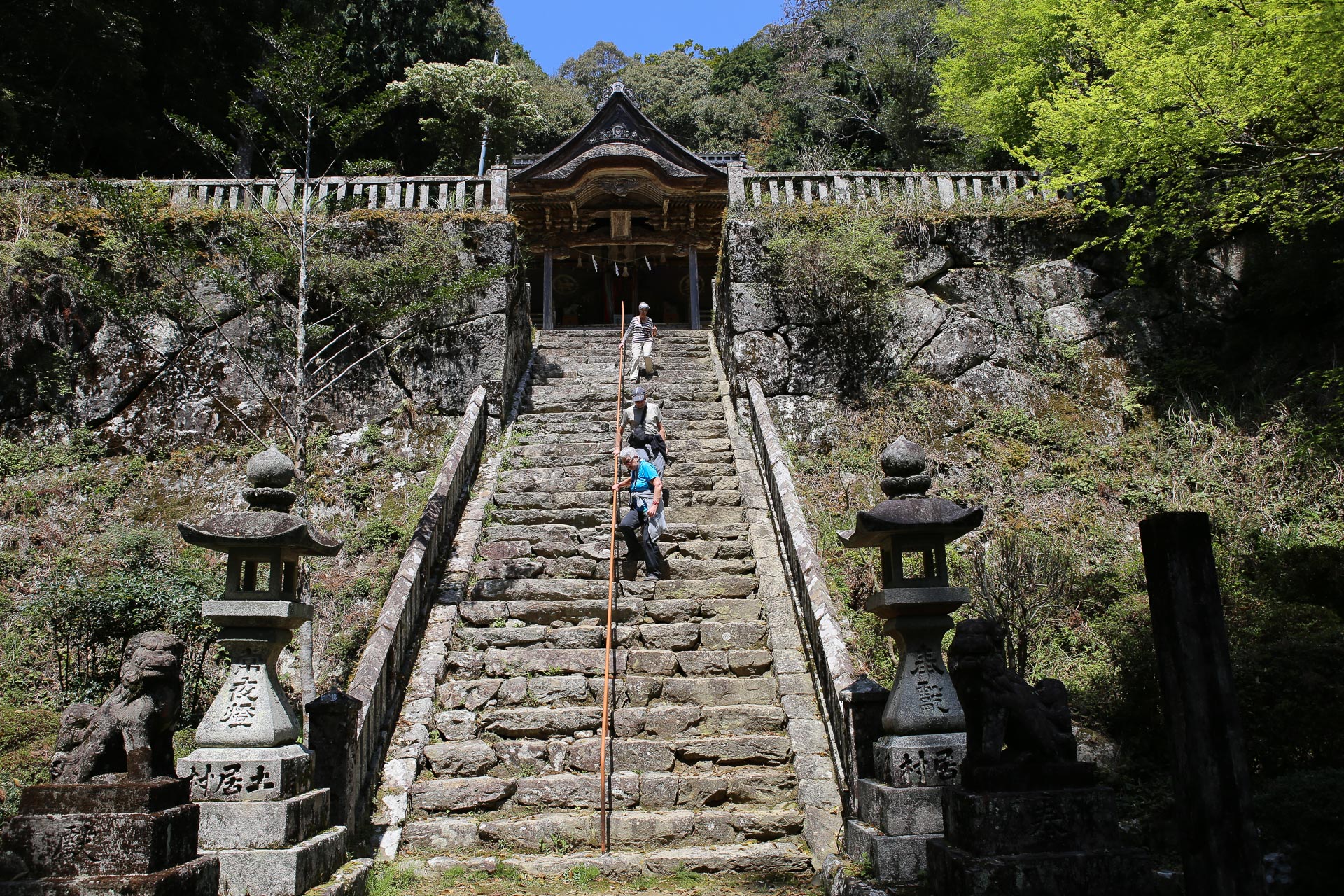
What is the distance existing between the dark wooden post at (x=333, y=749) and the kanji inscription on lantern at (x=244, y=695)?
1.52 feet

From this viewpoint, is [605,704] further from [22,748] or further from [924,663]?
[22,748]

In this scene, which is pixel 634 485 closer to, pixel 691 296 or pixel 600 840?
pixel 600 840

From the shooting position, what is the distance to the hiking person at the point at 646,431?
30.0 feet

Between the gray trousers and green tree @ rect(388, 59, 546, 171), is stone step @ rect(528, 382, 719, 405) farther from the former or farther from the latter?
green tree @ rect(388, 59, 546, 171)

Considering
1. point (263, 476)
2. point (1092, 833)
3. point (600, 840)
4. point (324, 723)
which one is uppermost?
point (263, 476)

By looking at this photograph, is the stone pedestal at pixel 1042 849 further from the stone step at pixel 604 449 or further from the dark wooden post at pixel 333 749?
the stone step at pixel 604 449

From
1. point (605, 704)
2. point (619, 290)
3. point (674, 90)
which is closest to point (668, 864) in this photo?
point (605, 704)

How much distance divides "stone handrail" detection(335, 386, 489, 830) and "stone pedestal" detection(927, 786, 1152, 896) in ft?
12.8

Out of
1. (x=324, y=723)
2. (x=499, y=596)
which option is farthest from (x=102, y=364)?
(x=324, y=723)

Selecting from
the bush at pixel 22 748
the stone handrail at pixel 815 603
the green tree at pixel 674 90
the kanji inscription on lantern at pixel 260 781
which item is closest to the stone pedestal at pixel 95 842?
the kanji inscription on lantern at pixel 260 781

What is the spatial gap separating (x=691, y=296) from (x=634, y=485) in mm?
10784

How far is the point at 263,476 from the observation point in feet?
18.2

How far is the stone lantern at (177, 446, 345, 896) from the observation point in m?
4.68

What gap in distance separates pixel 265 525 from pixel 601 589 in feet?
11.8
